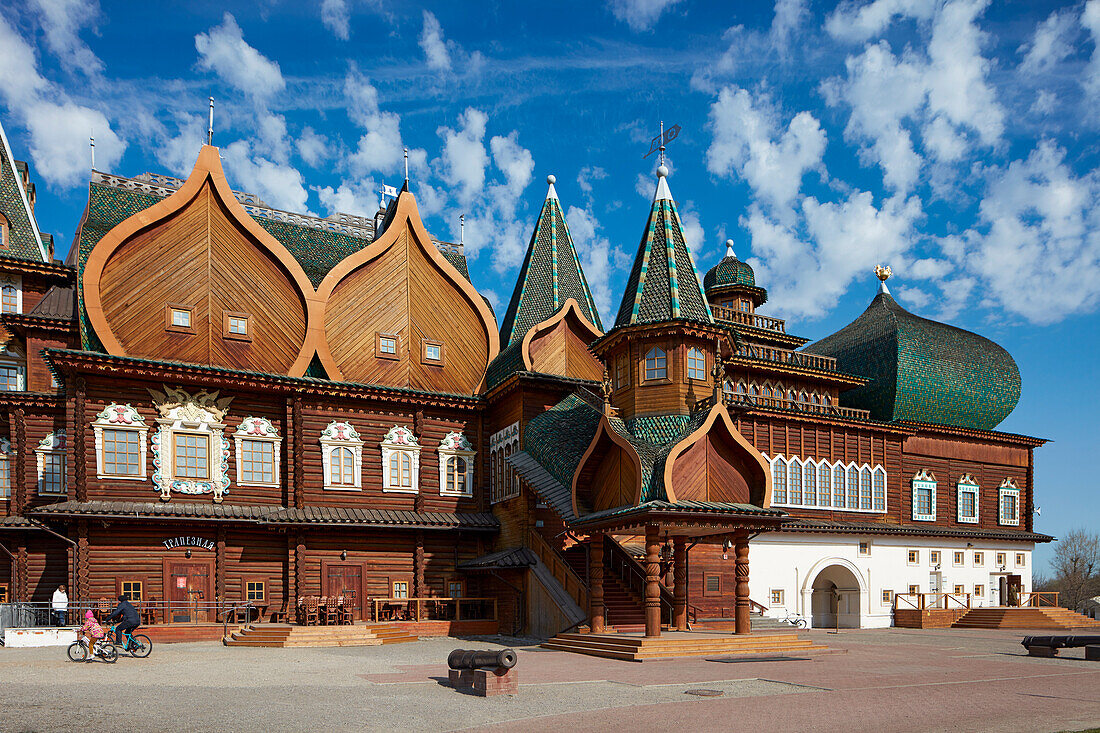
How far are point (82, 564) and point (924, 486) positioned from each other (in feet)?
102

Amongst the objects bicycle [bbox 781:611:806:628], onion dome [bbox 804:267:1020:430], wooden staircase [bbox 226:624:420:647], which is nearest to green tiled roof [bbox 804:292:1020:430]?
onion dome [bbox 804:267:1020:430]

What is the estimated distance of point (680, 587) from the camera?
23844mm

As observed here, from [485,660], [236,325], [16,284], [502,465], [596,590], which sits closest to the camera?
[485,660]

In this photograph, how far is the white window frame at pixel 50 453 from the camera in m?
26.6

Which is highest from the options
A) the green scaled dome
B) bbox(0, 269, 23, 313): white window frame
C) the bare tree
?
the green scaled dome

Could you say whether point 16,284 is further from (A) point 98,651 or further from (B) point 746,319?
(B) point 746,319

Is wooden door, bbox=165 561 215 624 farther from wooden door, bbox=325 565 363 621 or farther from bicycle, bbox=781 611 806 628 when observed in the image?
bicycle, bbox=781 611 806 628

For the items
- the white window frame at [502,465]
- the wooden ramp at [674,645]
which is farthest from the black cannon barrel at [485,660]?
the white window frame at [502,465]

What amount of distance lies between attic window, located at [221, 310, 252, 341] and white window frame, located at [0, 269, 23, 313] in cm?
791

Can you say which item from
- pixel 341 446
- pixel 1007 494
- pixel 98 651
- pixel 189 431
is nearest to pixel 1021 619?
pixel 1007 494

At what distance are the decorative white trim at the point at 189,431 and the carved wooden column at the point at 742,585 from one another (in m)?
14.8

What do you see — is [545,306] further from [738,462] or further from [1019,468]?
[1019,468]

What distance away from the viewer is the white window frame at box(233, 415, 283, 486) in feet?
87.7

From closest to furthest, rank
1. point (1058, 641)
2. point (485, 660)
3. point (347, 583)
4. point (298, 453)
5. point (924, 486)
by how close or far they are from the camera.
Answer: point (485, 660), point (1058, 641), point (298, 453), point (347, 583), point (924, 486)
